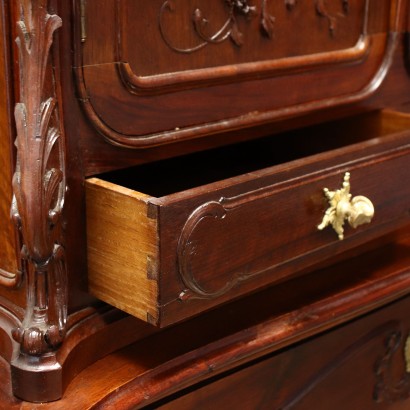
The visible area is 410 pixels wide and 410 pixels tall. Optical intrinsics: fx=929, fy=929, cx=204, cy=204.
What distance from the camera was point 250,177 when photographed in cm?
84

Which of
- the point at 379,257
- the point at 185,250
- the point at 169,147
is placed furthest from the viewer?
the point at 379,257

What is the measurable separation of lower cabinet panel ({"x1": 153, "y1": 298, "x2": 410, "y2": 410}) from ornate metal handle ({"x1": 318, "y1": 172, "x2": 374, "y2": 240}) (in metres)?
0.15

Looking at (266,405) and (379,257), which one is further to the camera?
(379,257)

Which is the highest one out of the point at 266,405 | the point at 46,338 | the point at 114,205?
the point at 114,205

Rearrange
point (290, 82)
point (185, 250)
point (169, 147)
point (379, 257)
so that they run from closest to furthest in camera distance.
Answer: point (185, 250), point (169, 147), point (290, 82), point (379, 257)

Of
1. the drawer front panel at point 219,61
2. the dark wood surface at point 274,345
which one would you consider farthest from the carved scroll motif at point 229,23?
the dark wood surface at point 274,345

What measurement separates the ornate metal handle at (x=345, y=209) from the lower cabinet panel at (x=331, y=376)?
15 cm

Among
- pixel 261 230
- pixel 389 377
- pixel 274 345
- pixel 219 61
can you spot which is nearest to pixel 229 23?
pixel 219 61

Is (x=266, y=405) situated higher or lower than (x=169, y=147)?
lower

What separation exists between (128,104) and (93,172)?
0.07m

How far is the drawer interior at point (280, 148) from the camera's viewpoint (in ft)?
3.61

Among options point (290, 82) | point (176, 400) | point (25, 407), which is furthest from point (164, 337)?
point (290, 82)

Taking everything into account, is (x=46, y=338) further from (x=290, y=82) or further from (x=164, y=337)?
(x=290, y=82)

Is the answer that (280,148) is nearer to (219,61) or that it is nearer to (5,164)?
(219,61)
